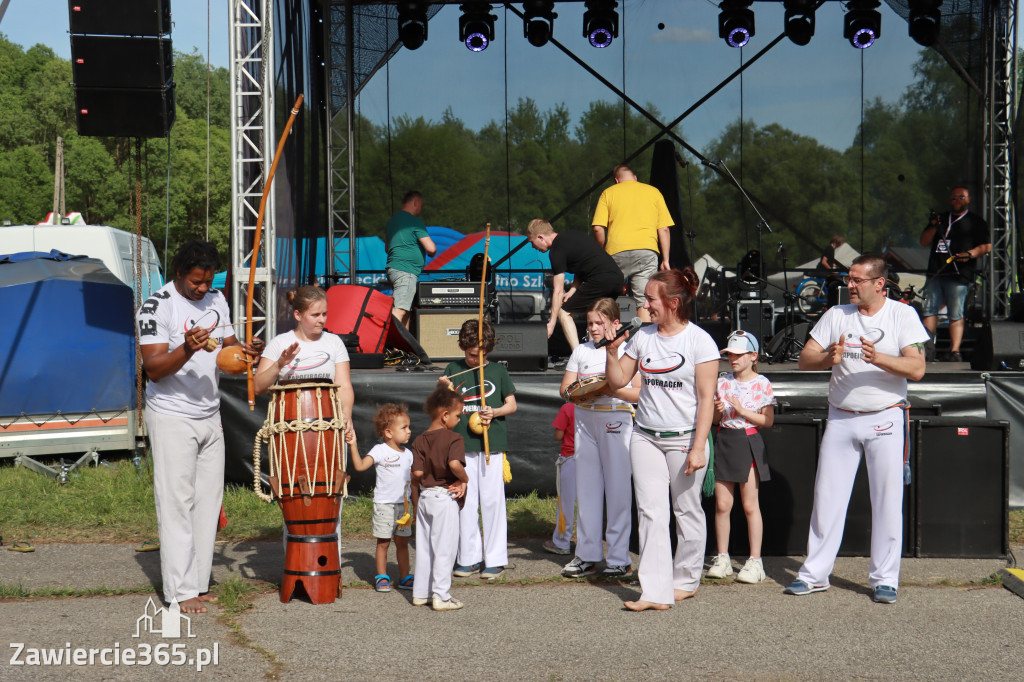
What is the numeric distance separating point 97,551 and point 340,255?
7.06 meters

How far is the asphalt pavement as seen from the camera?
4074 mm

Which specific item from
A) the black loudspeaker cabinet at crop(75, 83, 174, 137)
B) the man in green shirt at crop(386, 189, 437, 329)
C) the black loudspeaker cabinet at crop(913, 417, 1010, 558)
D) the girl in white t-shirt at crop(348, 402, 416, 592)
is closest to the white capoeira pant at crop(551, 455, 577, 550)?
the girl in white t-shirt at crop(348, 402, 416, 592)

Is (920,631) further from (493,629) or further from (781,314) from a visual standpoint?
(781,314)

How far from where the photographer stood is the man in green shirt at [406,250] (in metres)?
10.0

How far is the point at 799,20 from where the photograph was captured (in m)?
14.0

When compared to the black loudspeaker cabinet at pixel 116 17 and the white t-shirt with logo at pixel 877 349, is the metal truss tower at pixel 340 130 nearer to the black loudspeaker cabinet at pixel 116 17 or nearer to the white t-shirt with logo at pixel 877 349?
the black loudspeaker cabinet at pixel 116 17

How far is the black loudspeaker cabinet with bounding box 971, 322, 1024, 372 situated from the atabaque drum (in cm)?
569

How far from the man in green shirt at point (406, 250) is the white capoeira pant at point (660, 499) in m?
5.30

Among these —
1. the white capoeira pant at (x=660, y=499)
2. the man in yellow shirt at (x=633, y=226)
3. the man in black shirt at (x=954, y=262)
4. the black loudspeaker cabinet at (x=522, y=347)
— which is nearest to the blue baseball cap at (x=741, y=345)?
the white capoeira pant at (x=660, y=499)

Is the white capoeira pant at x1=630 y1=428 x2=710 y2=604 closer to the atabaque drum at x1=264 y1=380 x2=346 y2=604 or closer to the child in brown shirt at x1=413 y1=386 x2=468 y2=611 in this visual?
the child in brown shirt at x1=413 y1=386 x2=468 y2=611

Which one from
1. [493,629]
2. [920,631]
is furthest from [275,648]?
[920,631]

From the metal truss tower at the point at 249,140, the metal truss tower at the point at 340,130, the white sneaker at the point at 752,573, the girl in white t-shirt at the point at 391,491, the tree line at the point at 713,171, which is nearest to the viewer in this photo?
the girl in white t-shirt at the point at 391,491

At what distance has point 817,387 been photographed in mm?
7949

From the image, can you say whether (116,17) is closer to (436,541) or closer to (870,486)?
(436,541)
